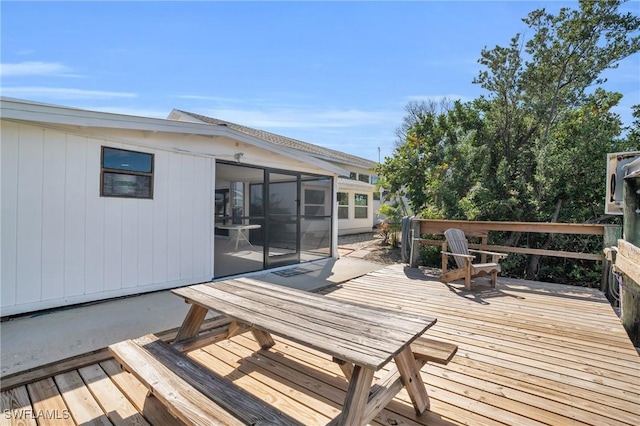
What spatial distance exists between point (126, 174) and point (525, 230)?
622cm

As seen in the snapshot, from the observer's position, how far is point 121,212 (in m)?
4.30

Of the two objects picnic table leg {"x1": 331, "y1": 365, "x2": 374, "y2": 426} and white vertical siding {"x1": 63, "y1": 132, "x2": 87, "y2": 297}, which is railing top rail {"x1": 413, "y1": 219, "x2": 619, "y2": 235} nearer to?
picnic table leg {"x1": 331, "y1": 365, "x2": 374, "y2": 426}

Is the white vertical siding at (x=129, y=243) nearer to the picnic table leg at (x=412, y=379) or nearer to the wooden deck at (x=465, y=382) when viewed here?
the wooden deck at (x=465, y=382)

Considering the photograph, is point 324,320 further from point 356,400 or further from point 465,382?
point 465,382

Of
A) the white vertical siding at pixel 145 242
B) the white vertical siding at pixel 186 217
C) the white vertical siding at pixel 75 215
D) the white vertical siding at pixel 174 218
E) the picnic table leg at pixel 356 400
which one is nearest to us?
the picnic table leg at pixel 356 400

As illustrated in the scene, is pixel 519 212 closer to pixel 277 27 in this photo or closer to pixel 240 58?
pixel 277 27

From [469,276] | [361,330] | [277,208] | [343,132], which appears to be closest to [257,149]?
[277,208]

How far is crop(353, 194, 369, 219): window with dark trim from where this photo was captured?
13.5m

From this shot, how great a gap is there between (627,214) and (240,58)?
7897mm

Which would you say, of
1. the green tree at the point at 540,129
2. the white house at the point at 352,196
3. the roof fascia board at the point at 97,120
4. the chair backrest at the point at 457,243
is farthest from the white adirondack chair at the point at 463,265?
the white house at the point at 352,196

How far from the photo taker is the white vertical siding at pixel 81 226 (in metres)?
3.51

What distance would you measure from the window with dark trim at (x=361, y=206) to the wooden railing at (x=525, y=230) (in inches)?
296

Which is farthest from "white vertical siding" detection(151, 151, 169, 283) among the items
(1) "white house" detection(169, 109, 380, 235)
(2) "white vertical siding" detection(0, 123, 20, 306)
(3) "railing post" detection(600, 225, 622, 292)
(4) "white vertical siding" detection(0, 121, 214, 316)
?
(1) "white house" detection(169, 109, 380, 235)

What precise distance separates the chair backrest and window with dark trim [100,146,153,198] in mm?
4713
